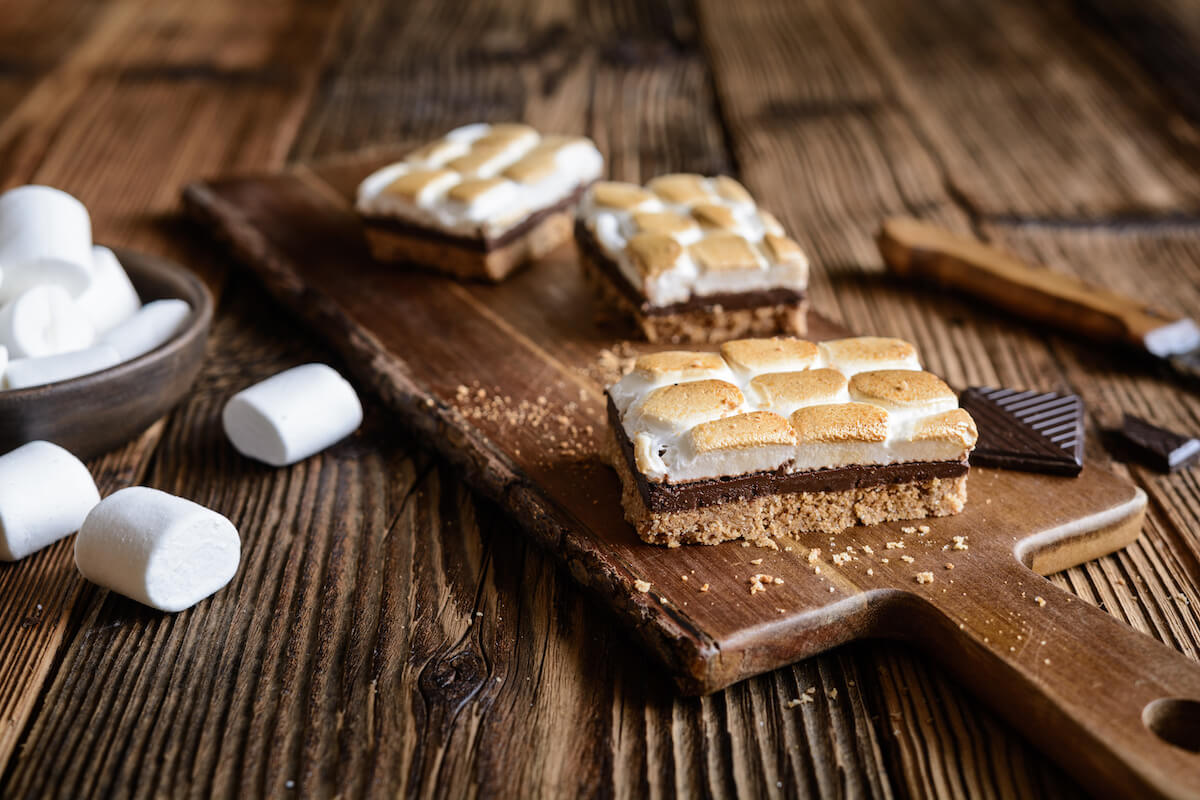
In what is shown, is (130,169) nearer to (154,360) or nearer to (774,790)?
(154,360)

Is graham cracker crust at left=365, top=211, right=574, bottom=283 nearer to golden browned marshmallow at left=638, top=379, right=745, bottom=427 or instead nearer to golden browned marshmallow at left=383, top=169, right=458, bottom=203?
golden browned marshmallow at left=383, top=169, right=458, bottom=203

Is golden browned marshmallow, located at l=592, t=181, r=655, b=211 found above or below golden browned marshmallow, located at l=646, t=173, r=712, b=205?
below

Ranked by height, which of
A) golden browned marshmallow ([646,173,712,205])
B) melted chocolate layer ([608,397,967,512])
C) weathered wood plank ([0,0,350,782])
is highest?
melted chocolate layer ([608,397,967,512])

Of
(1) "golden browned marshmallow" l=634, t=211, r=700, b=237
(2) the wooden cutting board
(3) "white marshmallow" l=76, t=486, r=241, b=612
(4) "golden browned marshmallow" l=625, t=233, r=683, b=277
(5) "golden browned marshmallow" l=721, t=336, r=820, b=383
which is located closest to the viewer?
(2) the wooden cutting board

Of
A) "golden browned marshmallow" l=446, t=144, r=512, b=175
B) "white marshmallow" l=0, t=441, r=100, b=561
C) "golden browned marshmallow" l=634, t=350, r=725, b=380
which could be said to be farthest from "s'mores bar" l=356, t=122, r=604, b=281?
"white marshmallow" l=0, t=441, r=100, b=561

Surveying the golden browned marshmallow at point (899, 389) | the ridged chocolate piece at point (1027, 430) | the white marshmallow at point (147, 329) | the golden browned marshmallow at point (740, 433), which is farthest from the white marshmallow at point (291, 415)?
the ridged chocolate piece at point (1027, 430)

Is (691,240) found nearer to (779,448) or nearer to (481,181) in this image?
(481,181)
